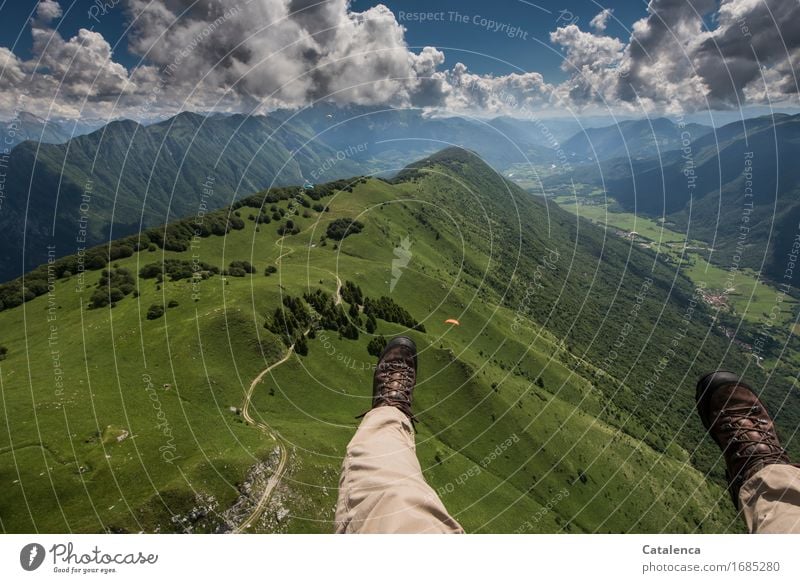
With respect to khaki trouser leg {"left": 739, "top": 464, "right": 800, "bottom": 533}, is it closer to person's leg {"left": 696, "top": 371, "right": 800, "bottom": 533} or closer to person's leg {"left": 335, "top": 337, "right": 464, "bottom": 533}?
person's leg {"left": 696, "top": 371, "right": 800, "bottom": 533}

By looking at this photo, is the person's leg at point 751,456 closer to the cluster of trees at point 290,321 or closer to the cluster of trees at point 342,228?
the cluster of trees at point 290,321

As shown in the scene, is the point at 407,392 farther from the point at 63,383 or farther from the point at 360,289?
the point at 360,289

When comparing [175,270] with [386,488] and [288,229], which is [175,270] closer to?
[288,229]

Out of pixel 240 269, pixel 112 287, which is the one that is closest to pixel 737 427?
pixel 240 269

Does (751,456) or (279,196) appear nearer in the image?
(751,456)

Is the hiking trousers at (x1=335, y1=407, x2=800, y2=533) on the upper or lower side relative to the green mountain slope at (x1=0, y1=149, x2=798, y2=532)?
upper

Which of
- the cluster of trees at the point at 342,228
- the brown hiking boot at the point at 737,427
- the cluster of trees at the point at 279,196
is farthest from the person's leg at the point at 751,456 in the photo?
the cluster of trees at the point at 279,196

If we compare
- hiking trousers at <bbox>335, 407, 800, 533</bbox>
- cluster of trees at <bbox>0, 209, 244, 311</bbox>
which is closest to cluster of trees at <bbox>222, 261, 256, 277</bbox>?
cluster of trees at <bbox>0, 209, 244, 311</bbox>
